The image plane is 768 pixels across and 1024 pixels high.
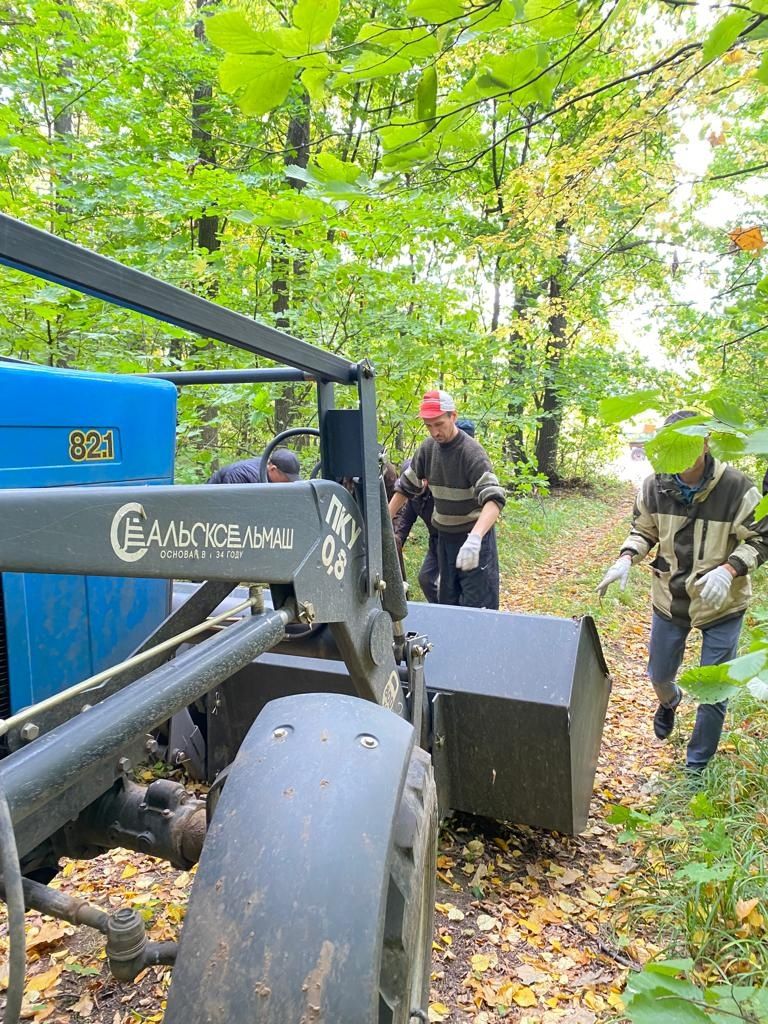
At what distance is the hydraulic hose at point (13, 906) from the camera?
824 mm

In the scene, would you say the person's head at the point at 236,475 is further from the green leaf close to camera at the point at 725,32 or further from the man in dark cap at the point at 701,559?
the green leaf close to camera at the point at 725,32

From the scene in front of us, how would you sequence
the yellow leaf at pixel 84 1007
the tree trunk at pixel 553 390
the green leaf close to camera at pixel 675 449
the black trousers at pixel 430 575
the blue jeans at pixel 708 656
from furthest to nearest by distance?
the tree trunk at pixel 553 390 < the black trousers at pixel 430 575 < the blue jeans at pixel 708 656 < the yellow leaf at pixel 84 1007 < the green leaf close to camera at pixel 675 449

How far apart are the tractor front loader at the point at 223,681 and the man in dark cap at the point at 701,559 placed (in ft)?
4.36

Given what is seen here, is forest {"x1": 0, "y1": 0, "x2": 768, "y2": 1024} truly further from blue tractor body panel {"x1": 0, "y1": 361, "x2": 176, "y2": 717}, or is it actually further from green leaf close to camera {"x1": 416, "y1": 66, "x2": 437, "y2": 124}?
blue tractor body panel {"x1": 0, "y1": 361, "x2": 176, "y2": 717}

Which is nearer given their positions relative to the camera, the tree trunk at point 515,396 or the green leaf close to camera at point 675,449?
the green leaf close to camera at point 675,449

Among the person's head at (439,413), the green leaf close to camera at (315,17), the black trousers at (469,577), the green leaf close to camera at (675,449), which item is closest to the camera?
the green leaf close to camera at (315,17)

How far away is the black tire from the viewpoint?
1.37 m

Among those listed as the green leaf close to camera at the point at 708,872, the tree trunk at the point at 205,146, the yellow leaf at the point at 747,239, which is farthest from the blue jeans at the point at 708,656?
the tree trunk at the point at 205,146

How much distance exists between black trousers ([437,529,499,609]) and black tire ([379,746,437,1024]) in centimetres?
335

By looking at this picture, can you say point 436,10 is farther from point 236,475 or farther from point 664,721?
point 664,721

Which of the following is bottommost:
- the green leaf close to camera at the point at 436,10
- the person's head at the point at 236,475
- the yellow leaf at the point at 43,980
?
the yellow leaf at the point at 43,980

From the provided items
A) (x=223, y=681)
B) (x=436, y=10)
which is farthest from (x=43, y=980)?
(x=436, y=10)

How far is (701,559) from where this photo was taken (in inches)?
148

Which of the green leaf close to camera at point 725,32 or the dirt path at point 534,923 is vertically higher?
the green leaf close to camera at point 725,32
